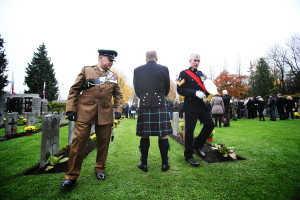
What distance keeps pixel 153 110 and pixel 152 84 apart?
19.9 inches

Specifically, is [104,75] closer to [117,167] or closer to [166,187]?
[117,167]

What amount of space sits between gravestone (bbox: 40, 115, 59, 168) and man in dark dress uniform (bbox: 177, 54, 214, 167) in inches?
117

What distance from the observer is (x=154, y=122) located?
2721 millimetres

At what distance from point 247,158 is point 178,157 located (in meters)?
1.56

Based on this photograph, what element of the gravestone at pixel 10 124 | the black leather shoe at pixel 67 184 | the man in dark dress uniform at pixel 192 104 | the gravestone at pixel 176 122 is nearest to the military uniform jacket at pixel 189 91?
the man in dark dress uniform at pixel 192 104

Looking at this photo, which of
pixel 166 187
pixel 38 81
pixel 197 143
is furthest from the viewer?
pixel 38 81

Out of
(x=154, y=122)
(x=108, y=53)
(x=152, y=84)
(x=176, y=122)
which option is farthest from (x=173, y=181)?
(x=176, y=122)

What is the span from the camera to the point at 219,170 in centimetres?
272

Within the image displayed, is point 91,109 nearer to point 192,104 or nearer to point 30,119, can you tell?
point 192,104

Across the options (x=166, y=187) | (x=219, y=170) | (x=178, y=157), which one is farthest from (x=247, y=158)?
(x=166, y=187)

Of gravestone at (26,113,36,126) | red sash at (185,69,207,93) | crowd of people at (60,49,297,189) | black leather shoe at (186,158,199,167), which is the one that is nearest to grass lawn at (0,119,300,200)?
black leather shoe at (186,158,199,167)

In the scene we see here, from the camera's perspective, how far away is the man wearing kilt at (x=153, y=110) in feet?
8.89

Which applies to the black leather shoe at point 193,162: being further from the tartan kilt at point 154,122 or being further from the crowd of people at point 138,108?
the tartan kilt at point 154,122

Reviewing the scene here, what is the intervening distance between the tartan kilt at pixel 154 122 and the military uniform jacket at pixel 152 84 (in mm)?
120
